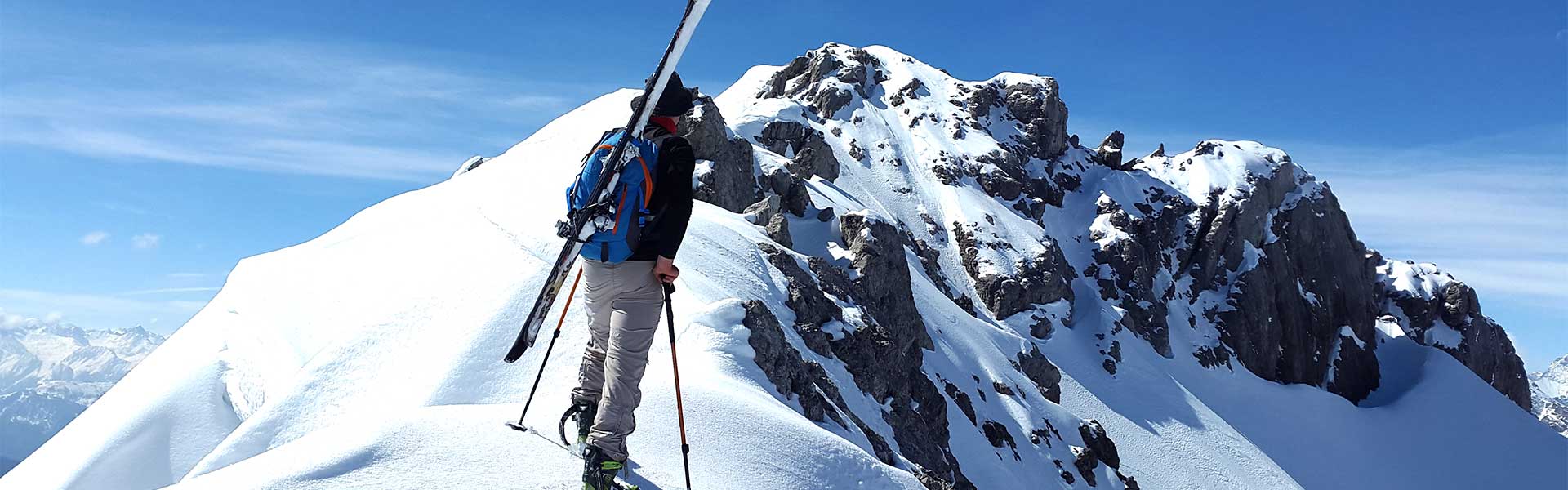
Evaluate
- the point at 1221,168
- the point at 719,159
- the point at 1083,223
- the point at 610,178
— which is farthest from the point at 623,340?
the point at 1221,168

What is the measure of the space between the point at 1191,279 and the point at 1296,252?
1812cm

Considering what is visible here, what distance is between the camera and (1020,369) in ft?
233

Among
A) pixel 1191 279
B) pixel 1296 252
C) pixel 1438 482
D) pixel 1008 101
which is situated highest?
pixel 1008 101

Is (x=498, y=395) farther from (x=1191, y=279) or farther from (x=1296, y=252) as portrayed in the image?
(x=1296, y=252)

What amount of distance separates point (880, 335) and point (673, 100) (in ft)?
90.6

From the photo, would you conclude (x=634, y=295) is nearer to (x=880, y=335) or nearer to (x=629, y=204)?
(x=629, y=204)

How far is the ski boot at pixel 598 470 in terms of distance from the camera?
7641 mm

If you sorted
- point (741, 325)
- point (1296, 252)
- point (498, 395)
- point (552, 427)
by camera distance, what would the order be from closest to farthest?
1. point (552, 427)
2. point (498, 395)
3. point (741, 325)
4. point (1296, 252)

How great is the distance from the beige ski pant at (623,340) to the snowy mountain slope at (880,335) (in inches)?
33.4

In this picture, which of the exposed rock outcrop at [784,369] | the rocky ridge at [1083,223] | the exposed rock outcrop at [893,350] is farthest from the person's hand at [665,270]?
the rocky ridge at [1083,223]

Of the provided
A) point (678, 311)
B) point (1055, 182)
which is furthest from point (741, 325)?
point (1055, 182)

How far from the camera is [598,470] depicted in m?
7.66

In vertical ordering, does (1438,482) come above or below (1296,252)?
below

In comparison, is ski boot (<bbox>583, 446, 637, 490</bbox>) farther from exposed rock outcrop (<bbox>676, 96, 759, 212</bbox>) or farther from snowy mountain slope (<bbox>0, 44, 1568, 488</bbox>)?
exposed rock outcrop (<bbox>676, 96, 759, 212</bbox>)
